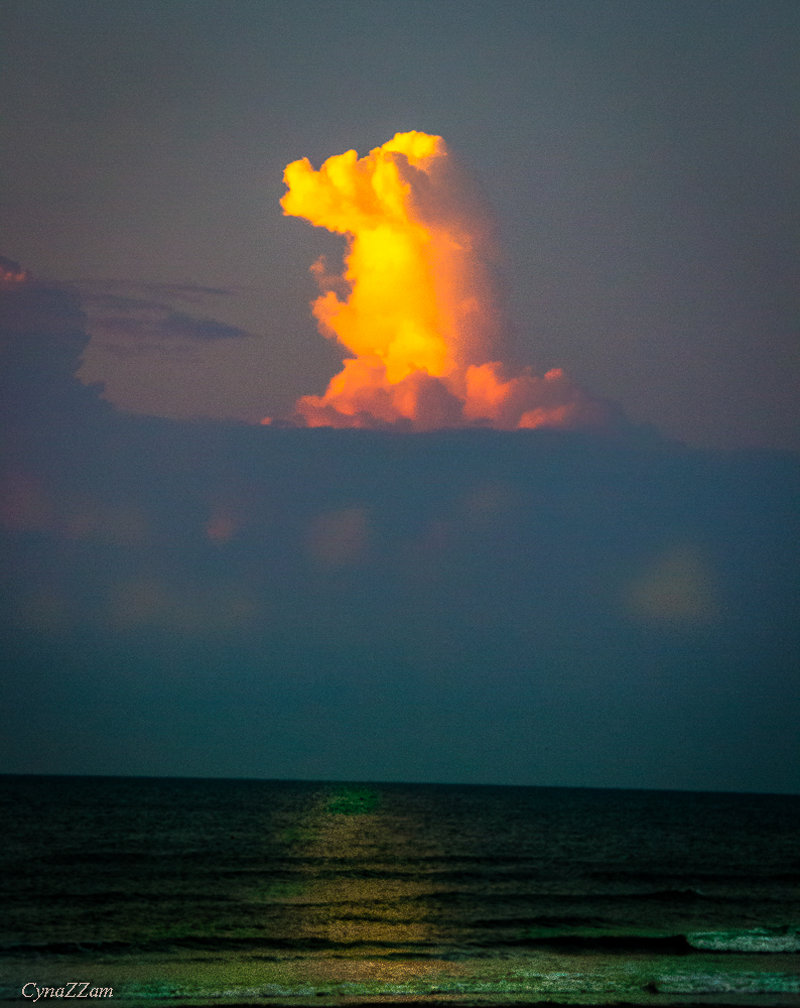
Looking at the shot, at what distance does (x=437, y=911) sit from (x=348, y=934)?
15.3 feet

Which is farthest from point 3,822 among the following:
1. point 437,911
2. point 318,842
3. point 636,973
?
point 636,973

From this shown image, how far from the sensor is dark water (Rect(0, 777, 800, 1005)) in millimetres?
18562

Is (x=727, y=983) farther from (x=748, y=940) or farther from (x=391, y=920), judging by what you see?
(x=391, y=920)

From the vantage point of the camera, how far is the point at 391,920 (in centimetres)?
2686

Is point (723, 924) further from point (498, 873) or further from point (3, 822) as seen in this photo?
point (3, 822)

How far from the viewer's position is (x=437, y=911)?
28422 millimetres

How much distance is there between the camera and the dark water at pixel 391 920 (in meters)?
18.6
